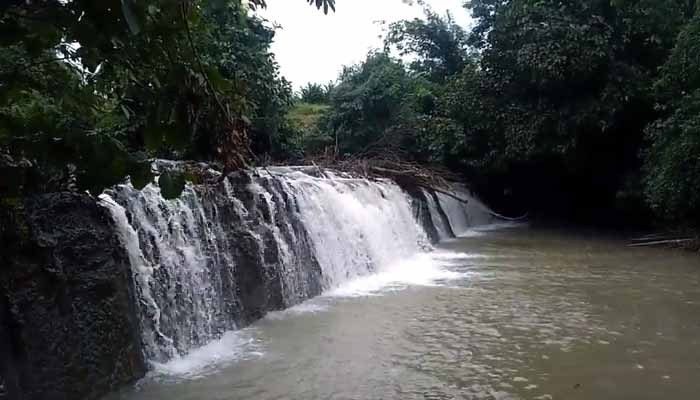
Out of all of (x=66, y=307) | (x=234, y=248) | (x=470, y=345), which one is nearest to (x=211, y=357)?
(x=66, y=307)

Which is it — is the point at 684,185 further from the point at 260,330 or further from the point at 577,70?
the point at 260,330

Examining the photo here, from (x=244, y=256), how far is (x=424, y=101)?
13.6 metres

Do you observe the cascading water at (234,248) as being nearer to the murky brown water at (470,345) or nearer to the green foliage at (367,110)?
the murky brown water at (470,345)

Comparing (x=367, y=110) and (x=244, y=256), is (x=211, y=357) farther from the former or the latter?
(x=367, y=110)

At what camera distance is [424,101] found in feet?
64.5

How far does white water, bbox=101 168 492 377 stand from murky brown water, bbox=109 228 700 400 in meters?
0.16

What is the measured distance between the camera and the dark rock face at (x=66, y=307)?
3.91m

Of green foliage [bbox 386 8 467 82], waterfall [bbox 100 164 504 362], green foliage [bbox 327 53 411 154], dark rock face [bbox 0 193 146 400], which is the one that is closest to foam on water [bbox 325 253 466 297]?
waterfall [bbox 100 164 504 362]

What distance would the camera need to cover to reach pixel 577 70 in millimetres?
13430

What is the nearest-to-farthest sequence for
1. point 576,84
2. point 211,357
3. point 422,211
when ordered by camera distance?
point 211,357 → point 576,84 → point 422,211

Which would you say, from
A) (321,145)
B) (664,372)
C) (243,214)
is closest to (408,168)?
Result: (321,145)

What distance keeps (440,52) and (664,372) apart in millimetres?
18721

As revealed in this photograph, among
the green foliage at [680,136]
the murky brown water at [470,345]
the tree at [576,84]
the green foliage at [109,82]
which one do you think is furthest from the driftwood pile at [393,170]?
the green foliage at [109,82]

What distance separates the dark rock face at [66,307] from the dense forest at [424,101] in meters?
0.35
